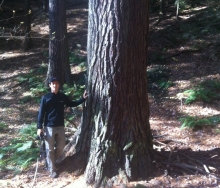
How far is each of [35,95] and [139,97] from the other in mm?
8902

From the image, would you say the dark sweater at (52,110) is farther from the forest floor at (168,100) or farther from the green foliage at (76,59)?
the green foliage at (76,59)

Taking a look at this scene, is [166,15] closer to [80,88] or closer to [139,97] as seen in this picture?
[80,88]

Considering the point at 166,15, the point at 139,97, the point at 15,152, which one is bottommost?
the point at 15,152

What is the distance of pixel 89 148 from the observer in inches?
226

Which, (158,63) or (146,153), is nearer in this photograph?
(146,153)

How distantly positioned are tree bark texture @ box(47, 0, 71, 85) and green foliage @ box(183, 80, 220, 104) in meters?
5.36

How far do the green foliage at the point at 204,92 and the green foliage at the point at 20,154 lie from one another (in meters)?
5.04

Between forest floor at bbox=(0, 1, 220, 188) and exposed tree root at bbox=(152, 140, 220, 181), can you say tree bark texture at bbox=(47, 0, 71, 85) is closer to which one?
forest floor at bbox=(0, 1, 220, 188)

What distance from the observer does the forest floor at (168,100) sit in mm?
5816

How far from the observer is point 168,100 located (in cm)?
1096

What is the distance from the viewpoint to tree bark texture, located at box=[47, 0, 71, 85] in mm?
13109

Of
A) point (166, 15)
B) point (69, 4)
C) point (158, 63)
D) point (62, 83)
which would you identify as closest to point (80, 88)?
point (62, 83)

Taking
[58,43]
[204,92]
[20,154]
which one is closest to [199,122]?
[204,92]

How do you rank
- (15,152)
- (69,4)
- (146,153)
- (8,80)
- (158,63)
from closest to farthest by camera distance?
(146,153) < (15,152) < (158,63) < (8,80) < (69,4)
